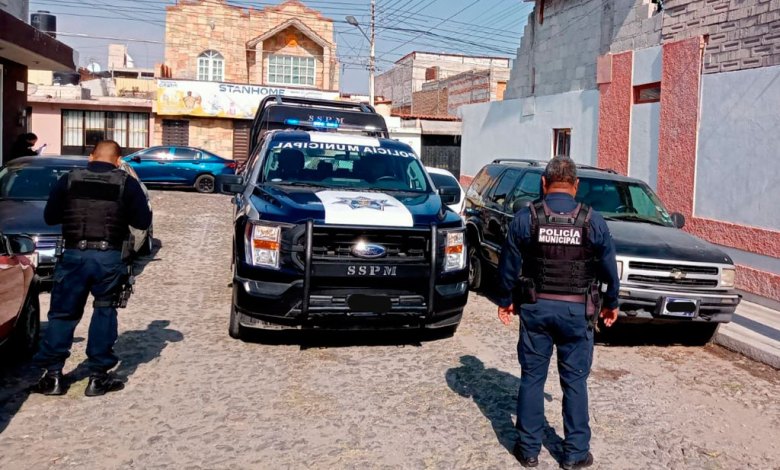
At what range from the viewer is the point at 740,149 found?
10.1 metres

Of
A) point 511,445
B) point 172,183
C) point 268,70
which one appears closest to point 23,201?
point 511,445

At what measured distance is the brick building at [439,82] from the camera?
1309 inches

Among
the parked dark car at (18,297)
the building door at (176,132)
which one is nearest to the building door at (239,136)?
the building door at (176,132)

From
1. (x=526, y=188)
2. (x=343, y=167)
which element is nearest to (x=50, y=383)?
(x=343, y=167)

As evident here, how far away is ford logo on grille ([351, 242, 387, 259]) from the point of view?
235 inches

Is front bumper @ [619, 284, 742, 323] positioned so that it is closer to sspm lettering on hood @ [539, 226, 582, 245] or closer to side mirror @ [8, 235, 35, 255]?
sspm lettering on hood @ [539, 226, 582, 245]

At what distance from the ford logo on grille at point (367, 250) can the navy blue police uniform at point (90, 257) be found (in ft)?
5.74

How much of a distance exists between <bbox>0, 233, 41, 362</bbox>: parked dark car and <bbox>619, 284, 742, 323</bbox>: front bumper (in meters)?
4.92

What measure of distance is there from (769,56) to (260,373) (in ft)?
26.3

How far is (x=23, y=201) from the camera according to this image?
9.11 meters

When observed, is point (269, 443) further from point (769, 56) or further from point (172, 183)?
point (172, 183)

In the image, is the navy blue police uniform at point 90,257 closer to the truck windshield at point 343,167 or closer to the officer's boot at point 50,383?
the officer's boot at point 50,383

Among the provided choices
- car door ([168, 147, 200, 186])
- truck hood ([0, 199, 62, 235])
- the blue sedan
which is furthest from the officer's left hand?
car door ([168, 147, 200, 186])

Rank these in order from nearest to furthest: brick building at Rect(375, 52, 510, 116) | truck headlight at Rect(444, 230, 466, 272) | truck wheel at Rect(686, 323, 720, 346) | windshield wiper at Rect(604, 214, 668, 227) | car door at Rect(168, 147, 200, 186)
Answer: truck headlight at Rect(444, 230, 466, 272)
truck wheel at Rect(686, 323, 720, 346)
windshield wiper at Rect(604, 214, 668, 227)
car door at Rect(168, 147, 200, 186)
brick building at Rect(375, 52, 510, 116)
